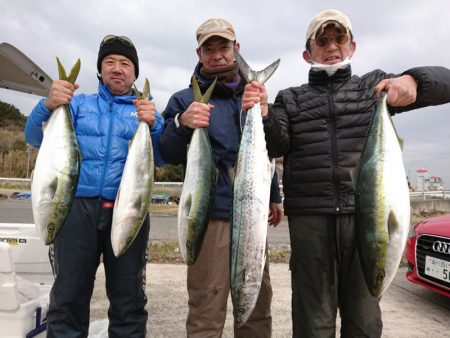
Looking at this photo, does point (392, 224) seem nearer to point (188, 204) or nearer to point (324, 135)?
point (324, 135)

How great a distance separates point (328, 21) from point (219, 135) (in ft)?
3.70

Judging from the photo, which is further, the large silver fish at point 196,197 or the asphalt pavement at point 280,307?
the asphalt pavement at point 280,307

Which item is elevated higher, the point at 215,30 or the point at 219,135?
the point at 215,30

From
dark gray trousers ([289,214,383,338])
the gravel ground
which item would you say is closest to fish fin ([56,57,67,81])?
dark gray trousers ([289,214,383,338])

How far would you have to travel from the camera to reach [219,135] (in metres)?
2.79

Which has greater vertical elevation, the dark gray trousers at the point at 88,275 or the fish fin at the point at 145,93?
the fish fin at the point at 145,93

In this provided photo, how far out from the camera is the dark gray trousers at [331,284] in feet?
7.68

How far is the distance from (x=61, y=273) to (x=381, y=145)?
7.48 feet

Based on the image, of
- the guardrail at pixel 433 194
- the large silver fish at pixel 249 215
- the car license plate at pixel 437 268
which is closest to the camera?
the large silver fish at pixel 249 215

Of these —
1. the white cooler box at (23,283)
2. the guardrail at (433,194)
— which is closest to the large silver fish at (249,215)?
the white cooler box at (23,283)

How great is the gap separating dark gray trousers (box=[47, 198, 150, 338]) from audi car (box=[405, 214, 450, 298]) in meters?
3.48

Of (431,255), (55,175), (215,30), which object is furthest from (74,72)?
(431,255)

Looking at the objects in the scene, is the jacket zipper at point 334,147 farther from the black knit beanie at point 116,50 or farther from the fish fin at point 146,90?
the black knit beanie at point 116,50

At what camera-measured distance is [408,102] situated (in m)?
2.16
